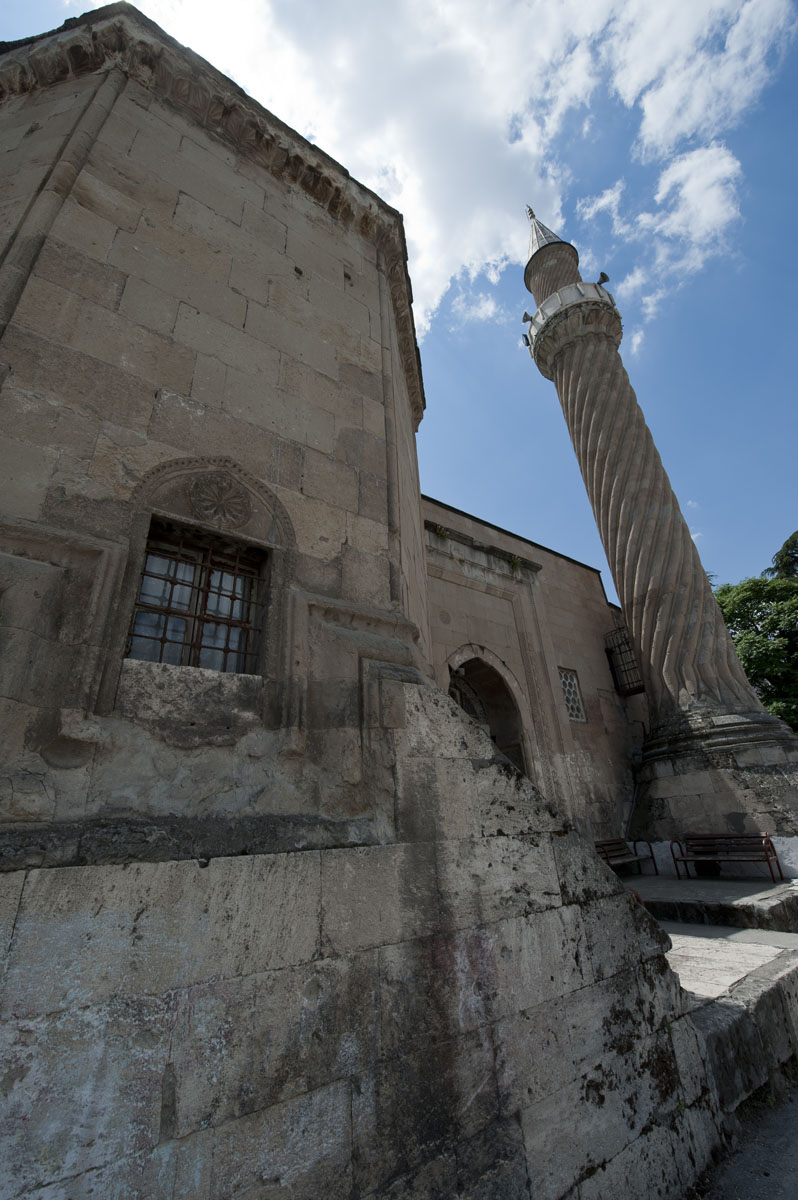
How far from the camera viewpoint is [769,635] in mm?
16625

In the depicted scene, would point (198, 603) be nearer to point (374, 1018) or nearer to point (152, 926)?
point (152, 926)

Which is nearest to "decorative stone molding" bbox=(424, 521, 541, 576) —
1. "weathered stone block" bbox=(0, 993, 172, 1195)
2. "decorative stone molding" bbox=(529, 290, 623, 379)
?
"decorative stone molding" bbox=(529, 290, 623, 379)

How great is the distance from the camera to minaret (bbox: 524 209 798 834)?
337 inches

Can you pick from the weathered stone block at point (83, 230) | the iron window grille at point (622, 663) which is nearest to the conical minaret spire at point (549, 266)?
the iron window grille at point (622, 663)

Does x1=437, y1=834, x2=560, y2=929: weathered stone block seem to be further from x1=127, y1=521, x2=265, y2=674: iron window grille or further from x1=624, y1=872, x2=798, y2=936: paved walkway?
x1=624, y1=872, x2=798, y2=936: paved walkway

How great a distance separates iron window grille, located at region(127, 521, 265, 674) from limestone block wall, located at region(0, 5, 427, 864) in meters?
0.14

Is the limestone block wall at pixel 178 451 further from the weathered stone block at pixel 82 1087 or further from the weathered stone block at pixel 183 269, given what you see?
the weathered stone block at pixel 82 1087

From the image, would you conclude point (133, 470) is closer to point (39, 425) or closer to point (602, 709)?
point (39, 425)

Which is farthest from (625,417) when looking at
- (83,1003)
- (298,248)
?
(83,1003)

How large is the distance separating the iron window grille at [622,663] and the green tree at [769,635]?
236 inches

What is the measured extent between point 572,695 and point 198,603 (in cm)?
945

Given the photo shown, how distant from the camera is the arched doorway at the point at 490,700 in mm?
9086

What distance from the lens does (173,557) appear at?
111 inches

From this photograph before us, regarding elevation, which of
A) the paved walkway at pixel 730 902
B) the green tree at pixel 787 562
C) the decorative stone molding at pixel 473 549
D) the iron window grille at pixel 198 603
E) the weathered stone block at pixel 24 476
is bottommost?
the paved walkway at pixel 730 902
